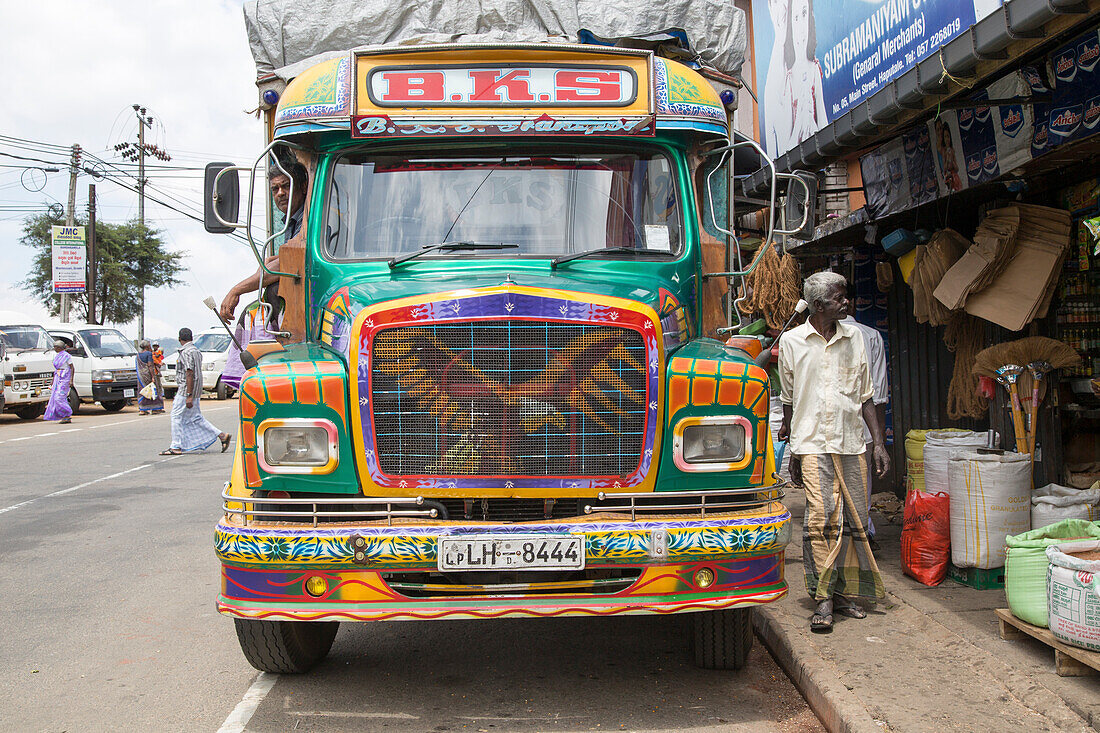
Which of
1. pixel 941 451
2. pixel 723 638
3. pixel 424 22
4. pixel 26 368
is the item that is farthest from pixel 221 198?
pixel 26 368

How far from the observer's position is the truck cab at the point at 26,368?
71.9 ft

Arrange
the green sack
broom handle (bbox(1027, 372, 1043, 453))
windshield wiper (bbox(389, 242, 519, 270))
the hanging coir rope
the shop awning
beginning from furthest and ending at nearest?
the hanging coir rope, broom handle (bbox(1027, 372, 1043, 453)), windshield wiper (bbox(389, 242, 519, 270)), the green sack, the shop awning

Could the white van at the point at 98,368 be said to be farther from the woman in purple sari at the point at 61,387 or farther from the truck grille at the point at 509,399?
the truck grille at the point at 509,399

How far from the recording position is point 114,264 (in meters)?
40.7

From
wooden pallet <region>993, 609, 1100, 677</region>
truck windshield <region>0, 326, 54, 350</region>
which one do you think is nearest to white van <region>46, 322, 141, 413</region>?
truck windshield <region>0, 326, 54, 350</region>

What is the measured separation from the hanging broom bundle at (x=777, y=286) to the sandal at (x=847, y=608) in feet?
17.4

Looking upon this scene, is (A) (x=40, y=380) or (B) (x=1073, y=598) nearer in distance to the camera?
(B) (x=1073, y=598)

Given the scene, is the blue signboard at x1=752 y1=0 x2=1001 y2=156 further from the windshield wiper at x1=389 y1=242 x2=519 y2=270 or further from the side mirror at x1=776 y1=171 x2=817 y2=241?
the windshield wiper at x1=389 y1=242 x2=519 y2=270

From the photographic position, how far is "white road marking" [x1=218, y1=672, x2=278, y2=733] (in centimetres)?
408

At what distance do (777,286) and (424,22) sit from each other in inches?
220

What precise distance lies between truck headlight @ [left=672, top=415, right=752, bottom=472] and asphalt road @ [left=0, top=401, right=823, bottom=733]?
1.08 m

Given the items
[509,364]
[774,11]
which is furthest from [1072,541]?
[774,11]

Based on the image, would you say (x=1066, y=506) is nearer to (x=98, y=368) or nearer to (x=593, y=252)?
(x=593, y=252)

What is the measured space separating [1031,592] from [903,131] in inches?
152
